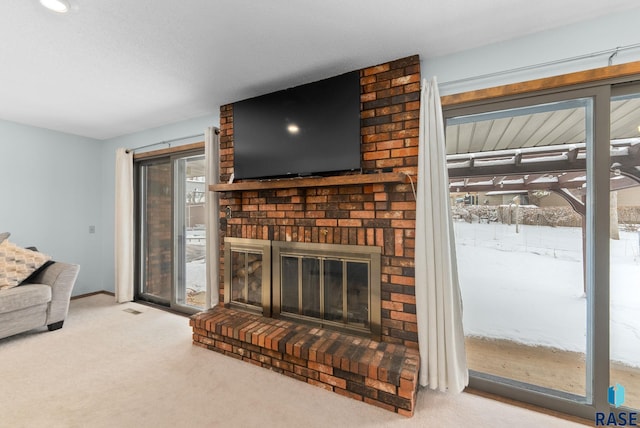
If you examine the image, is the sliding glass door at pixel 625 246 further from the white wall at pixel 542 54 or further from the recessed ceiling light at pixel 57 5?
the recessed ceiling light at pixel 57 5

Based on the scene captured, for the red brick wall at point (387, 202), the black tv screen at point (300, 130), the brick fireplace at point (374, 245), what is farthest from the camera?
the black tv screen at point (300, 130)

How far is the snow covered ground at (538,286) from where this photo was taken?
160cm

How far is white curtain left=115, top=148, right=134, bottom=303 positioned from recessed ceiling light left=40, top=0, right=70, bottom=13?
2436mm

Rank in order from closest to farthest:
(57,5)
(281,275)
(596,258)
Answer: (57,5) → (596,258) → (281,275)

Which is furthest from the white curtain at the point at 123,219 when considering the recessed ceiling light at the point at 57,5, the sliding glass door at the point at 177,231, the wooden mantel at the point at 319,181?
the recessed ceiling light at the point at 57,5

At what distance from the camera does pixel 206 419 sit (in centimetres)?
159

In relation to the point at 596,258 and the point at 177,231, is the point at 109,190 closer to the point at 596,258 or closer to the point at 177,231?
the point at 177,231

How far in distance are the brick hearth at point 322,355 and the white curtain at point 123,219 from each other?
1875 mm

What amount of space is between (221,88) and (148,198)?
2.21 meters

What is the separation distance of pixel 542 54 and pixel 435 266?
1.44 m

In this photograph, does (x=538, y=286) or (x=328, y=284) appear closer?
(x=538, y=286)

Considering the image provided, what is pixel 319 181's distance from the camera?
6.88ft

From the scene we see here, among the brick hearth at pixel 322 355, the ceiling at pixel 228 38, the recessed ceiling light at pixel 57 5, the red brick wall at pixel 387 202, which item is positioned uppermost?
the ceiling at pixel 228 38

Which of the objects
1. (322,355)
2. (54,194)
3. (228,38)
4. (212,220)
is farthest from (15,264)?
(322,355)
